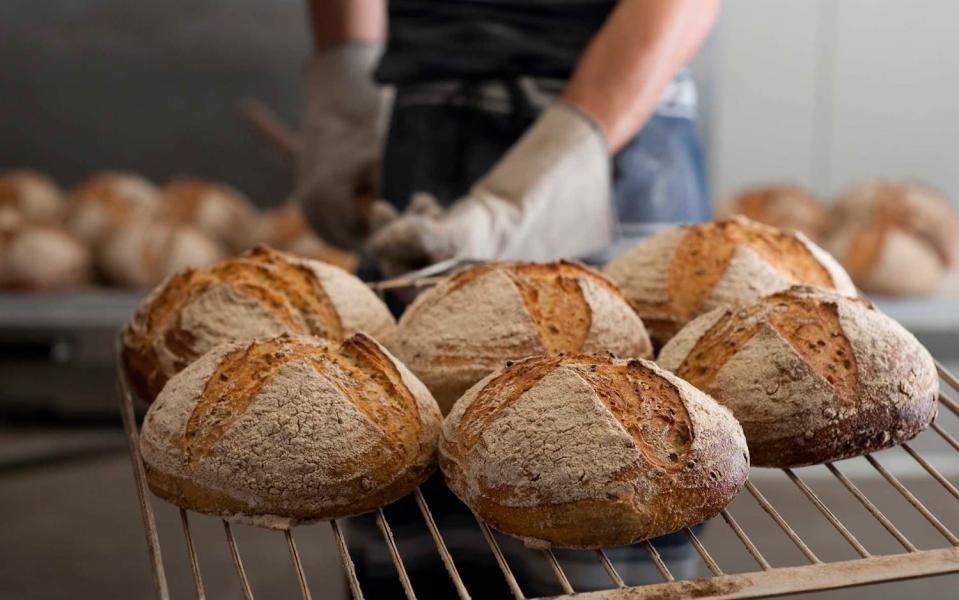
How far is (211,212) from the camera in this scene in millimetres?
3680

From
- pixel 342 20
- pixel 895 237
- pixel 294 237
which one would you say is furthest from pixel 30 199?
pixel 895 237

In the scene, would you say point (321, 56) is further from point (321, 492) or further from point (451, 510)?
point (321, 492)

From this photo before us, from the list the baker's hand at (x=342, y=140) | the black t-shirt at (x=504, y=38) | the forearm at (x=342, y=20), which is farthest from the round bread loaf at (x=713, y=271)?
the forearm at (x=342, y=20)

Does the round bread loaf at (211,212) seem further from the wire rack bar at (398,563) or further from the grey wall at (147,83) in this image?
the wire rack bar at (398,563)

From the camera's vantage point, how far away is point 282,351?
3.83 ft

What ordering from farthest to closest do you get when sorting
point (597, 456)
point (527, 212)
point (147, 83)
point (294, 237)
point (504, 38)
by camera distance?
point (147, 83)
point (294, 237)
point (504, 38)
point (527, 212)
point (597, 456)

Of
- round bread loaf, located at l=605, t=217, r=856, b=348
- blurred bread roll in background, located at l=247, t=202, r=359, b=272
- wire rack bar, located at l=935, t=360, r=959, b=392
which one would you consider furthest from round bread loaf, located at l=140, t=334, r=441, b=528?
blurred bread roll in background, located at l=247, t=202, r=359, b=272

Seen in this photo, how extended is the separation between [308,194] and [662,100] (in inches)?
35.3

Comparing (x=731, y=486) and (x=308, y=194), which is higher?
(x=731, y=486)

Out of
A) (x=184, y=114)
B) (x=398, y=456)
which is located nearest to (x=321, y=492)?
(x=398, y=456)

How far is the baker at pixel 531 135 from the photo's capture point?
1765mm

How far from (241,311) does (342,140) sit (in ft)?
4.05

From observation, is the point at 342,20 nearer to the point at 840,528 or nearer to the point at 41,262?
the point at 41,262

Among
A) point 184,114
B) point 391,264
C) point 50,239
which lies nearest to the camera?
point 391,264
